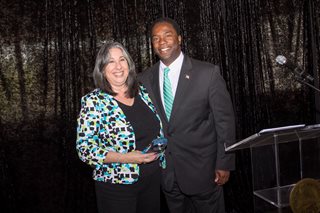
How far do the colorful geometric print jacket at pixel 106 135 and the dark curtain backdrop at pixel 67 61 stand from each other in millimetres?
1476

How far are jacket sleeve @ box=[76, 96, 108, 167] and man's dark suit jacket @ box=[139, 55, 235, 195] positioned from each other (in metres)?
0.54

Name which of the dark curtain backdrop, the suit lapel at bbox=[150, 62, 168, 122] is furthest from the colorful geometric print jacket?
the dark curtain backdrop

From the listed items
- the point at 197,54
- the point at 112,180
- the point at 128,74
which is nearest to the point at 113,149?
the point at 112,180

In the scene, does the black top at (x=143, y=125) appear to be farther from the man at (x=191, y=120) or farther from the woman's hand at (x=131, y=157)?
the man at (x=191, y=120)

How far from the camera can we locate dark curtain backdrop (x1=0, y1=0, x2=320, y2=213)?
3.24m

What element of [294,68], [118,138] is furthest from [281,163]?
[118,138]

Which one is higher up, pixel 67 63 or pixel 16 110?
pixel 67 63

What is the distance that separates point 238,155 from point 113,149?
209cm

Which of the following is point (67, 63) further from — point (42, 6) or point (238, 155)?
point (238, 155)

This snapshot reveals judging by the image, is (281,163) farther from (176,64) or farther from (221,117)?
(176,64)

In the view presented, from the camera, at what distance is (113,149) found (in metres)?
1.92

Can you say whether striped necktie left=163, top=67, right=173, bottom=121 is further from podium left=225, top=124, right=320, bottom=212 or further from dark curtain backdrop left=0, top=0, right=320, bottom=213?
dark curtain backdrop left=0, top=0, right=320, bottom=213

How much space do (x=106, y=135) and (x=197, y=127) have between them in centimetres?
68

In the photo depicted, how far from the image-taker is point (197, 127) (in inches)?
91.0
